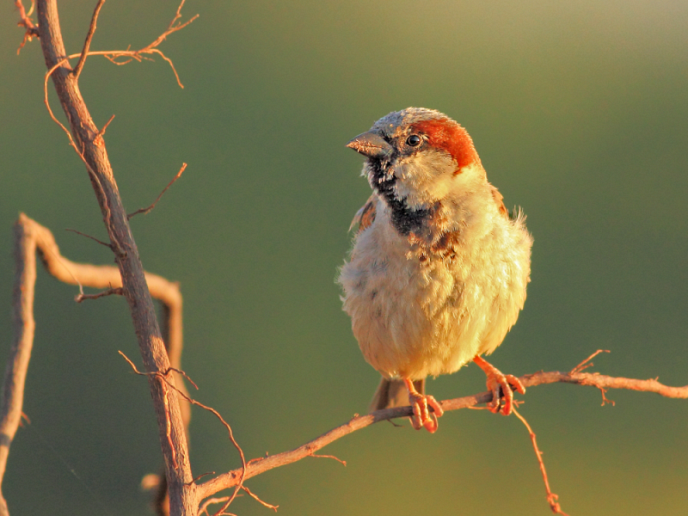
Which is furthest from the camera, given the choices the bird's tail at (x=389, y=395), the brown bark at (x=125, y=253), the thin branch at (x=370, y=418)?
the bird's tail at (x=389, y=395)

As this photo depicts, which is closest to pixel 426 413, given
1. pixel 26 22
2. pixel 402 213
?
pixel 402 213

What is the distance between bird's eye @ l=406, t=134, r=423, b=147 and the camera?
149 cm

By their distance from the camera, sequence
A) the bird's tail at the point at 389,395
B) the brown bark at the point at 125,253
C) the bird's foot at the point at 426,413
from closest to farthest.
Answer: the brown bark at the point at 125,253
the bird's foot at the point at 426,413
the bird's tail at the point at 389,395

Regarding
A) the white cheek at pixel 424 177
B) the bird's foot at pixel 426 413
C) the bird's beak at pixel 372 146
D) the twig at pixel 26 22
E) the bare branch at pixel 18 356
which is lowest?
the bird's foot at pixel 426 413

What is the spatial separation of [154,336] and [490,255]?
99cm

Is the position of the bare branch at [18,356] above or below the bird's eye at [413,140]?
below

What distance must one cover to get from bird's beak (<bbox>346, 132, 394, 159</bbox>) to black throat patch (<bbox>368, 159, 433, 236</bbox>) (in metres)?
0.07

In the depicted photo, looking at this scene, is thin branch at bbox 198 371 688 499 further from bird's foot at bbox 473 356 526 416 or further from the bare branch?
the bare branch

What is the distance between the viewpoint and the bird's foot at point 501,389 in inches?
67.8

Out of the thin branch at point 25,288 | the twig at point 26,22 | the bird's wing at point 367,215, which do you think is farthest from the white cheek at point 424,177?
the twig at point 26,22

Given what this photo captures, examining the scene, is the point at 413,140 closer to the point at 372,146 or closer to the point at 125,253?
the point at 372,146

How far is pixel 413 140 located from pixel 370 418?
683 millimetres

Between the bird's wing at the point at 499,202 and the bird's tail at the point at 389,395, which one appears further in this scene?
the bird's tail at the point at 389,395

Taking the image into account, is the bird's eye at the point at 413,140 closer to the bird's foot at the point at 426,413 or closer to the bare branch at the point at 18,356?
the bird's foot at the point at 426,413
